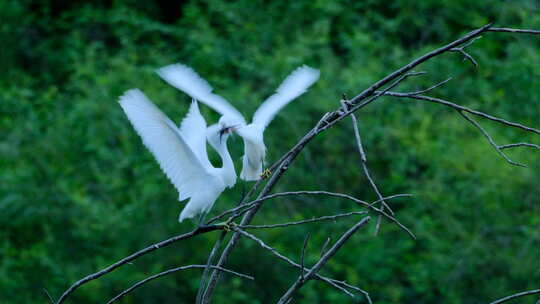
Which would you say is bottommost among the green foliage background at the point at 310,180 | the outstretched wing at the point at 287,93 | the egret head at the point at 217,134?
the green foliage background at the point at 310,180

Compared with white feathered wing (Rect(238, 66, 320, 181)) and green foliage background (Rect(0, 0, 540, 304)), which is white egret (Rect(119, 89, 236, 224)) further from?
green foliage background (Rect(0, 0, 540, 304))

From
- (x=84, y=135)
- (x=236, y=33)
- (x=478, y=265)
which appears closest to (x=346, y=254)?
(x=478, y=265)

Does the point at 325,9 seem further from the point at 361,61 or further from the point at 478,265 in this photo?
the point at 478,265

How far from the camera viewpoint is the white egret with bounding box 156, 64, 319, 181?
2.91 metres

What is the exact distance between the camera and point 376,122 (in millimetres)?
5441

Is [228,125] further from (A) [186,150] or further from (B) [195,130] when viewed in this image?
(A) [186,150]

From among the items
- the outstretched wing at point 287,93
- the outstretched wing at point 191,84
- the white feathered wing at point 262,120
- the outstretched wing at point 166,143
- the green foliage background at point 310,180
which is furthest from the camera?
the green foliage background at point 310,180

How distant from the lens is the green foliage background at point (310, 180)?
4.88 m

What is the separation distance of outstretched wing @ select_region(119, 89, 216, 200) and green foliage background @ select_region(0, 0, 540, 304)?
1846 millimetres

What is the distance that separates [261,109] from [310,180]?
2212 millimetres

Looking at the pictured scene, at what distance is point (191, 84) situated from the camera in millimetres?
2980

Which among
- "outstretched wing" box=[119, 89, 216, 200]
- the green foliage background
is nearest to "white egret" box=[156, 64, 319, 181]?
"outstretched wing" box=[119, 89, 216, 200]

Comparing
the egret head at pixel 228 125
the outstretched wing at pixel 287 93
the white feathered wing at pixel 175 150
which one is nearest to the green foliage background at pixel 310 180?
the outstretched wing at pixel 287 93

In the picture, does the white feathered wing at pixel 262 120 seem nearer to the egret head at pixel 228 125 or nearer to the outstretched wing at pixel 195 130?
the egret head at pixel 228 125
